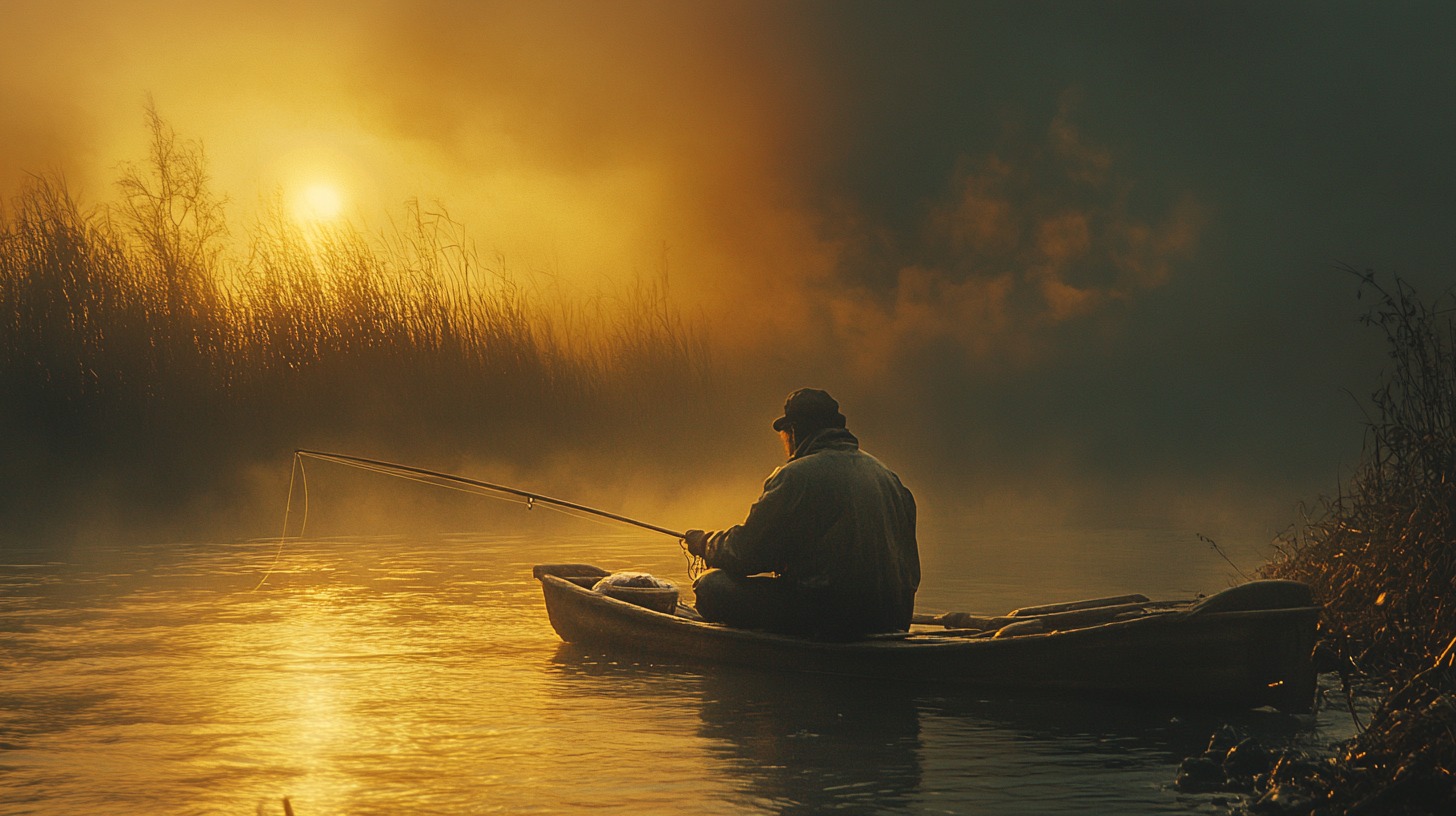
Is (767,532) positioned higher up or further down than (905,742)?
higher up

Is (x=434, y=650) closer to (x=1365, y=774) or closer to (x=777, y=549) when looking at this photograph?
(x=777, y=549)

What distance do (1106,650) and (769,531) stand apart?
1.80m

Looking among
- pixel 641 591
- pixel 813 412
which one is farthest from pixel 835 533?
pixel 641 591

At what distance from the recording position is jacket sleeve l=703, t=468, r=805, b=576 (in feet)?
25.5

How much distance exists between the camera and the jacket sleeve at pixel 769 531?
776cm

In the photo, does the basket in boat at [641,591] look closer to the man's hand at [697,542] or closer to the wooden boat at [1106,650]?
the wooden boat at [1106,650]

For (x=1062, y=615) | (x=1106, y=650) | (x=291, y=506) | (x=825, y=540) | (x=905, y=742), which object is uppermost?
(x=291, y=506)

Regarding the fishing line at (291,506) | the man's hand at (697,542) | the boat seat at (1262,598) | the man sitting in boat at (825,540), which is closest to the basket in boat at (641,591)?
the man's hand at (697,542)

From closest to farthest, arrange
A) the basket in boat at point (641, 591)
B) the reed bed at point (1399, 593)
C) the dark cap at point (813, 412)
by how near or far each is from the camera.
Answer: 1. the reed bed at point (1399, 593)
2. the dark cap at point (813, 412)
3. the basket in boat at point (641, 591)

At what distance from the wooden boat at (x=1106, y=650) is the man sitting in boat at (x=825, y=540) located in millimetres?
160

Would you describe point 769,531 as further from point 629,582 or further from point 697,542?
point 629,582

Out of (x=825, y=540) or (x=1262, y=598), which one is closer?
(x=1262, y=598)

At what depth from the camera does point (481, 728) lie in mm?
6742

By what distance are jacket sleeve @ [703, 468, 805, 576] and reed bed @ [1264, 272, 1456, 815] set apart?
2718 millimetres
